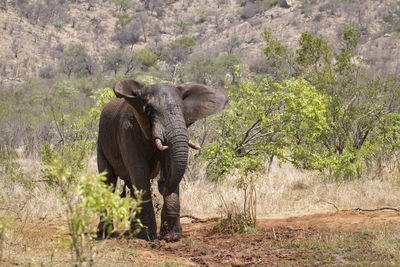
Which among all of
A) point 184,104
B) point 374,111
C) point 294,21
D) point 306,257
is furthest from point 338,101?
point 294,21

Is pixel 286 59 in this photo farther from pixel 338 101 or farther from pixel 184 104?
pixel 184 104

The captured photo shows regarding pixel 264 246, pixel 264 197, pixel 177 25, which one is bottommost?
pixel 264 246

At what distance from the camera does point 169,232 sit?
6.50 meters

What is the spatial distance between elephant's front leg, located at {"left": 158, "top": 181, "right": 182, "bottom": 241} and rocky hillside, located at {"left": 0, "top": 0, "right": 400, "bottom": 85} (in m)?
35.9

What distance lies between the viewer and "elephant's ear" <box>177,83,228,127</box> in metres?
6.57

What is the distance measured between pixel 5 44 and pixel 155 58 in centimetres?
1502

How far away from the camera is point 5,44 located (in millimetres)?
47781

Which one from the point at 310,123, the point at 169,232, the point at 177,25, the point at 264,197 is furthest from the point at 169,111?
the point at 177,25

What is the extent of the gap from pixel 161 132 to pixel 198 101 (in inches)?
39.0

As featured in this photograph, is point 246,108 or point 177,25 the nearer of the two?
point 246,108

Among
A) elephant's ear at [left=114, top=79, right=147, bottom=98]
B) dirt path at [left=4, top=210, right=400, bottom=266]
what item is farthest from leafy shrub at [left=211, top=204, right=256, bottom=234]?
elephant's ear at [left=114, top=79, right=147, bottom=98]

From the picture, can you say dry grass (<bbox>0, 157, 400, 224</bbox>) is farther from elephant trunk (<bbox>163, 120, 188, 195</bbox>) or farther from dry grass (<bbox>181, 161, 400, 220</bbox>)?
elephant trunk (<bbox>163, 120, 188, 195</bbox>)

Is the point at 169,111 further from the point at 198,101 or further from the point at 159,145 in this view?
the point at 198,101

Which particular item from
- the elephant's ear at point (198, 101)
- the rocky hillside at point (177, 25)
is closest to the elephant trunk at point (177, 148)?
the elephant's ear at point (198, 101)
